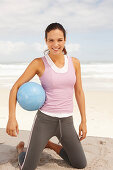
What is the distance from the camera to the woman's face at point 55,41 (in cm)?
297

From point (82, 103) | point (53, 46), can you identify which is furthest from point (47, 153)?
point (53, 46)

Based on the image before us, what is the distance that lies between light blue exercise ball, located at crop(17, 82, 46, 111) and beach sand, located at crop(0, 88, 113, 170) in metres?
0.96

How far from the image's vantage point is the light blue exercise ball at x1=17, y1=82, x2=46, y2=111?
2.86 meters

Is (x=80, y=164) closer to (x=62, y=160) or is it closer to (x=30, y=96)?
(x=62, y=160)

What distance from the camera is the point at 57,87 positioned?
9.85 feet

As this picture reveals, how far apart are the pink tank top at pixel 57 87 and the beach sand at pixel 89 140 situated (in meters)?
0.84

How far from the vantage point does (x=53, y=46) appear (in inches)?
117

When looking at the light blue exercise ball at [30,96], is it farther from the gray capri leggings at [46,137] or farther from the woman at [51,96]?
the gray capri leggings at [46,137]

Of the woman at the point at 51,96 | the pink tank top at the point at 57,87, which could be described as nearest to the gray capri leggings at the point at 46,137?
the woman at the point at 51,96

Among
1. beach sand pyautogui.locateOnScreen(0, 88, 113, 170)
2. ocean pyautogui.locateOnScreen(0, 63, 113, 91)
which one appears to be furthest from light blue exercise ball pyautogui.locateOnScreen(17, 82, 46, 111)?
ocean pyautogui.locateOnScreen(0, 63, 113, 91)

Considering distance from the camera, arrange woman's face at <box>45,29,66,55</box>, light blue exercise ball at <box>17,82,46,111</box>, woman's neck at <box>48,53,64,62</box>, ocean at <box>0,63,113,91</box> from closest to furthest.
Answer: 1. light blue exercise ball at <box>17,82,46,111</box>
2. woman's face at <box>45,29,66,55</box>
3. woman's neck at <box>48,53,64,62</box>
4. ocean at <box>0,63,113,91</box>

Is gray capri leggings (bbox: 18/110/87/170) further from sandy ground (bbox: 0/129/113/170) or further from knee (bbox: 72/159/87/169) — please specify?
sandy ground (bbox: 0/129/113/170)

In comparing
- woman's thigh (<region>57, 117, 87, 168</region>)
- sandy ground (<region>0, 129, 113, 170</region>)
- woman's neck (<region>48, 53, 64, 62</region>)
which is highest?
woman's neck (<region>48, 53, 64, 62</region>)

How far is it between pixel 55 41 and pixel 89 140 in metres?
2.12
